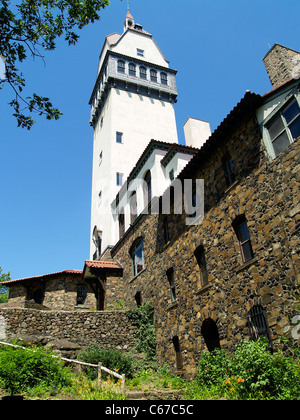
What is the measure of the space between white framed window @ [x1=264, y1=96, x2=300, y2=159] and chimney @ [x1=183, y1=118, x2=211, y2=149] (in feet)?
37.9

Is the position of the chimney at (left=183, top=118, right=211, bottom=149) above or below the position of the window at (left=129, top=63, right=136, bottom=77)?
below

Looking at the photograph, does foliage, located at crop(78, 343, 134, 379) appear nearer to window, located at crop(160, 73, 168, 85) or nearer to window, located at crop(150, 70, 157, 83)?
window, located at crop(150, 70, 157, 83)

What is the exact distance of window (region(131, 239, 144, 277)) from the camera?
70.7ft

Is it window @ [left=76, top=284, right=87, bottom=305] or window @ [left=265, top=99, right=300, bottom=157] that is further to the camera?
window @ [left=76, top=284, right=87, bottom=305]

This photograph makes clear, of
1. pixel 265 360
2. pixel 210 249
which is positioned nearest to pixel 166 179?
pixel 210 249

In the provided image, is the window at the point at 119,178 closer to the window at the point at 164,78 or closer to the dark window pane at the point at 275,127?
the window at the point at 164,78

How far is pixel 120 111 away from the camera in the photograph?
34.3 meters

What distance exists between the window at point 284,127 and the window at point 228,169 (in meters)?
2.37

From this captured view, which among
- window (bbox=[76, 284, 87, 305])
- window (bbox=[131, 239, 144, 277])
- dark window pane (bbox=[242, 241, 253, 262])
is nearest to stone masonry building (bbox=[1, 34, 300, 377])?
dark window pane (bbox=[242, 241, 253, 262])

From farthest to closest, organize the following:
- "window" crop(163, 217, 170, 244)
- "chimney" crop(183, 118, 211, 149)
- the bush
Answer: "chimney" crop(183, 118, 211, 149) < "window" crop(163, 217, 170, 244) < the bush

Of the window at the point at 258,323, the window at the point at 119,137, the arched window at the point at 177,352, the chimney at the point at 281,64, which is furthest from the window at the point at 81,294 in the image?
the chimney at the point at 281,64

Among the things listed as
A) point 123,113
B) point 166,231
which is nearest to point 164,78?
point 123,113

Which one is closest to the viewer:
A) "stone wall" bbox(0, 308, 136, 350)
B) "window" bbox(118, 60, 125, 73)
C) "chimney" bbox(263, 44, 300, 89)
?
→ "chimney" bbox(263, 44, 300, 89)
